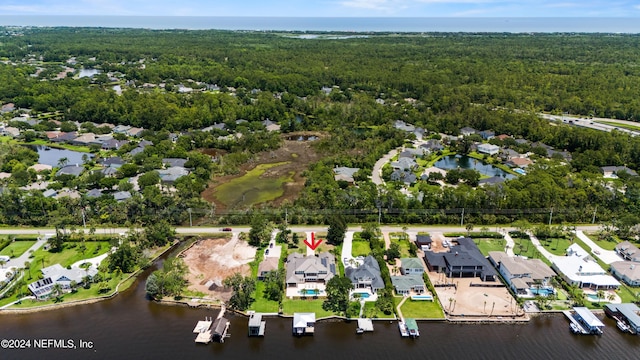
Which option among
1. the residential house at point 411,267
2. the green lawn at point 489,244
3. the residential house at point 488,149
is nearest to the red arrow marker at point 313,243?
the residential house at point 411,267

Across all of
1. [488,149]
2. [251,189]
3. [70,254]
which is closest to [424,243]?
[251,189]


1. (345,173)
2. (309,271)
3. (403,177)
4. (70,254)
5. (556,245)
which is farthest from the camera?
(345,173)

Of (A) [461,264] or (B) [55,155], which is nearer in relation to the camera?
(A) [461,264]

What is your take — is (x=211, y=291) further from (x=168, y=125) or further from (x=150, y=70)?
(x=150, y=70)

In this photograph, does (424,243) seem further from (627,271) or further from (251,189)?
(251,189)

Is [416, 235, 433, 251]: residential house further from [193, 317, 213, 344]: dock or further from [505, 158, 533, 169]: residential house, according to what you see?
[505, 158, 533, 169]: residential house

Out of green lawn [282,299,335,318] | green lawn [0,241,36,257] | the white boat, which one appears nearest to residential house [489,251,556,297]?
the white boat
